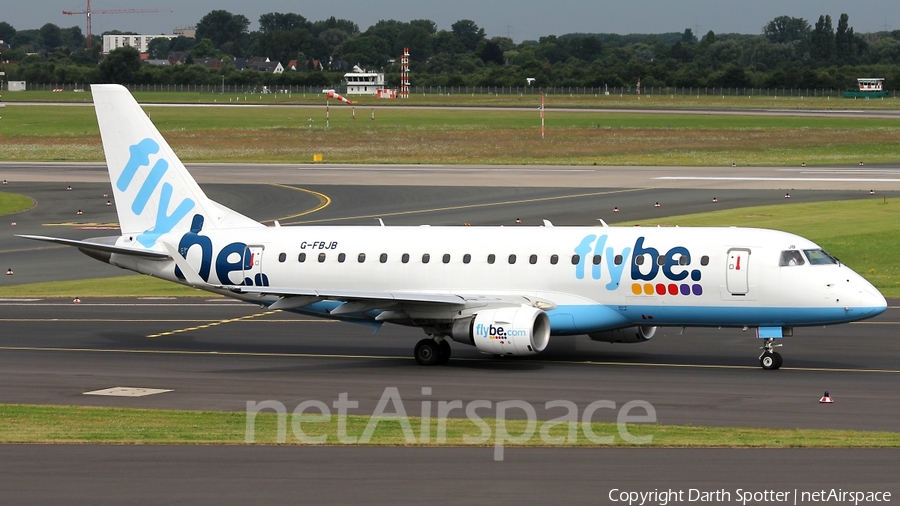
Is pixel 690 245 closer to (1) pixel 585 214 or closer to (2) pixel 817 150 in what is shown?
(1) pixel 585 214

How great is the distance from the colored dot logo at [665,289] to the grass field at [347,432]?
358 inches

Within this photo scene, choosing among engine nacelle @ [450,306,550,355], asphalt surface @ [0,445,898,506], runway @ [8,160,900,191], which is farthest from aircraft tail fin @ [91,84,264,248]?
runway @ [8,160,900,191]

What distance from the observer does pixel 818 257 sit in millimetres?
34594

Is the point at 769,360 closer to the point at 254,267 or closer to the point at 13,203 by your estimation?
the point at 254,267

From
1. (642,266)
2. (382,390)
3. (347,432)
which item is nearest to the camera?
(347,432)

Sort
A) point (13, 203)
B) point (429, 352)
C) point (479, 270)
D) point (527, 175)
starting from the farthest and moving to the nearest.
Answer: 1. point (527, 175)
2. point (13, 203)
3. point (479, 270)
4. point (429, 352)

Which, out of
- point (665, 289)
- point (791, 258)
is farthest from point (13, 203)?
point (791, 258)

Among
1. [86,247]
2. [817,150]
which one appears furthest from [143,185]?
[817,150]

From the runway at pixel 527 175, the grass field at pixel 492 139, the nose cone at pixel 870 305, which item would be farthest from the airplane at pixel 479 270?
the grass field at pixel 492 139

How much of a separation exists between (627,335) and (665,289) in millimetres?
Result: 2721

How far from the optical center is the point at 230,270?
3991 centimetres

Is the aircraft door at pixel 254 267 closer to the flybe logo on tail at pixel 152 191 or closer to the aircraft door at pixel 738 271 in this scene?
the flybe logo on tail at pixel 152 191

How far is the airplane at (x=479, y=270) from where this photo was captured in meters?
34.5

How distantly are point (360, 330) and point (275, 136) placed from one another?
339 feet
